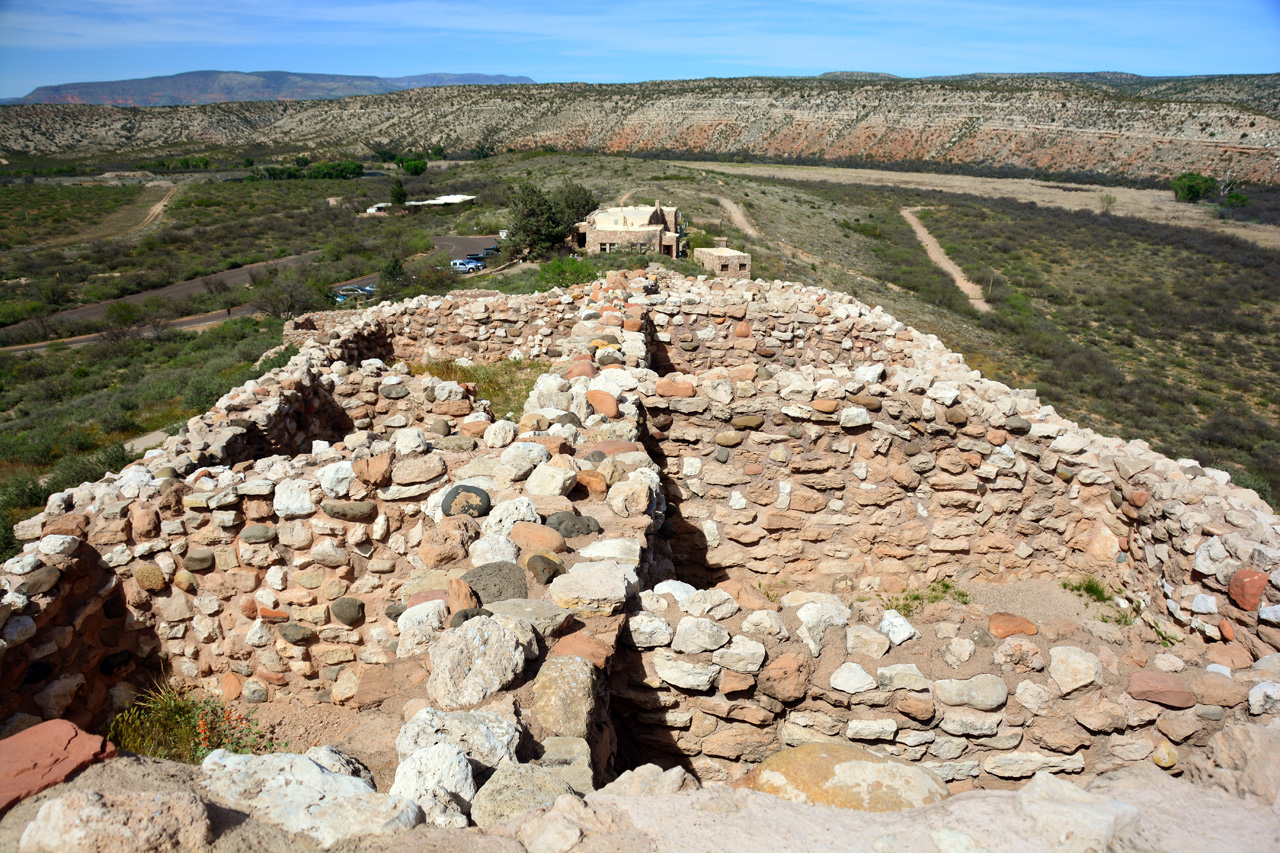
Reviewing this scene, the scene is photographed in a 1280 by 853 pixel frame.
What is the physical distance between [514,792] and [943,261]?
147 ft

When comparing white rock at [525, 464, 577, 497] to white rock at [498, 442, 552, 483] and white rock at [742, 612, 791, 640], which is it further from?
white rock at [742, 612, 791, 640]

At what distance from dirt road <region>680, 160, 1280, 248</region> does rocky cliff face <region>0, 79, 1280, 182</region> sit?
419 inches

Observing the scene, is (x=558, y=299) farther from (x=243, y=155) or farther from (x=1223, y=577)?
(x=243, y=155)

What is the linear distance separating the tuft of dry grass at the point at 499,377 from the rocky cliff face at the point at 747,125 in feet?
283

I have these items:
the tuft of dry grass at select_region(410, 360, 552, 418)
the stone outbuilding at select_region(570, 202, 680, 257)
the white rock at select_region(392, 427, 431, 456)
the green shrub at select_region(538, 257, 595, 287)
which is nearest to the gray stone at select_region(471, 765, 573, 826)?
the white rock at select_region(392, 427, 431, 456)

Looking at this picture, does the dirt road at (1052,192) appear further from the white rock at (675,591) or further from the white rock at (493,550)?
the white rock at (493,550)

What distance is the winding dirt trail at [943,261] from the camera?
33.1m

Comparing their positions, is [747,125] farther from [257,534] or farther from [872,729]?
[872,729]

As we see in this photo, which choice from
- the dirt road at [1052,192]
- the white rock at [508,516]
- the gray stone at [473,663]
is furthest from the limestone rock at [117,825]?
the dirt road at [1052,192]

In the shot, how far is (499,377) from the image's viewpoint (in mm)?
10000

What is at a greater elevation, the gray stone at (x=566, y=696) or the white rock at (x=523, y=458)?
the white rock at (x=523, y=458)

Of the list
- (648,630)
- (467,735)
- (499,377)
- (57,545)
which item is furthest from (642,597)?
(499,377)

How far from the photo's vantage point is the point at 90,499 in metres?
4.38

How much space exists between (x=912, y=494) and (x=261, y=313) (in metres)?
34.3
